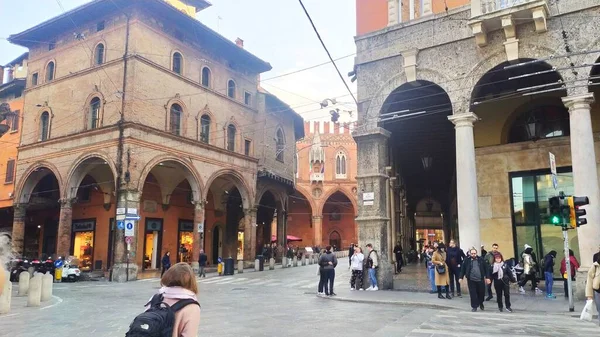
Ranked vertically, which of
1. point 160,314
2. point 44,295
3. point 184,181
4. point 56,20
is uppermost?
point 56,20

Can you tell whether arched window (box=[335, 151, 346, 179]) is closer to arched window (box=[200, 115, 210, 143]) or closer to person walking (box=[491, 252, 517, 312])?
arched window (box=[200, 115, 210, 143])

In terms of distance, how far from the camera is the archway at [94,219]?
2783 centimetres

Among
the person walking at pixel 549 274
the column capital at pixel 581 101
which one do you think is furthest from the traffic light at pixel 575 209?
the column capital at pixel 581 101

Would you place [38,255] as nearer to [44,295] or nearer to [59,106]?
[59,106]

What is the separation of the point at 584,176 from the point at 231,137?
22726mm

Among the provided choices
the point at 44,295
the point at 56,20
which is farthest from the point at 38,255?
the point at 44,295

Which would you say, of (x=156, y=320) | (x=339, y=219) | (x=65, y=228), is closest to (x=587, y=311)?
(x=156, y=320)

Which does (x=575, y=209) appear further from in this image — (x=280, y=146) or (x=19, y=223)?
(x=19, y=223)

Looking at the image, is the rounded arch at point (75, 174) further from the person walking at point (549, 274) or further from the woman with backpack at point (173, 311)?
the woman with backpack at point (173, 311)

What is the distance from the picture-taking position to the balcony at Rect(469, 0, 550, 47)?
12758mm

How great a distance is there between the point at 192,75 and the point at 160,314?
87.9ft

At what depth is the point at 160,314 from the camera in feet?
9.66

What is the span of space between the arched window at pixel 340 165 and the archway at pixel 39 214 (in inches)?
1292

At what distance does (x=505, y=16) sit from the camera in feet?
42.9
